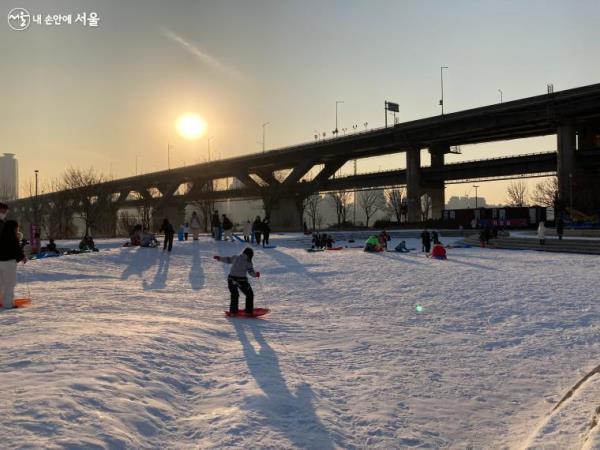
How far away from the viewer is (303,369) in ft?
20.5

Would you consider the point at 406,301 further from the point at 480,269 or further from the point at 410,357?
the point at 480,269

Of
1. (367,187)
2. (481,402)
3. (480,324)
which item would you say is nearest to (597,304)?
(480,324)

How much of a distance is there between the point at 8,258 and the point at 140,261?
10.4 metres

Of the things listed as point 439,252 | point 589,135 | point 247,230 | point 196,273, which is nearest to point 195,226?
point 247,230

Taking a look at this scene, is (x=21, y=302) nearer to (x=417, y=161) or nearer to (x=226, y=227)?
(x=226, y=227)

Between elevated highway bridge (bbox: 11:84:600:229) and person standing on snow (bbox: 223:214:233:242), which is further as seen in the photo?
elevated highway bridge (bbox: 11:84:600:229)

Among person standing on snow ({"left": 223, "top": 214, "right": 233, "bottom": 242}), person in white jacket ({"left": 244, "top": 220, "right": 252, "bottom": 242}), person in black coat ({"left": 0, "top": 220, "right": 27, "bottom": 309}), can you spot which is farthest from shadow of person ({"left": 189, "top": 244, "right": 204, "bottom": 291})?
person in white jacket ({"left": 244, "top": 220, "right": 252, "bottom": 242})

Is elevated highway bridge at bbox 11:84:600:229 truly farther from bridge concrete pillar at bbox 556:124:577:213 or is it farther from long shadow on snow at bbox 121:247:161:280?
long shadow on snow at bbox 121:247:161:280

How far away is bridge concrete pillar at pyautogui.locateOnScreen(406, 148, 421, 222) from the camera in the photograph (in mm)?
62778

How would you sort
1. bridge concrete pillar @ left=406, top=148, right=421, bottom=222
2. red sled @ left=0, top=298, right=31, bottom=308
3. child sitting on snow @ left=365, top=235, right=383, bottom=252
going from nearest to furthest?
red sled @ left=0, top=298, right=31, bottom=308 → child sitting on snow @ left=365, top=235, right=383, bottom=252 → bridge concrete pillar @ left=406, top=148, right=421, bottom=222

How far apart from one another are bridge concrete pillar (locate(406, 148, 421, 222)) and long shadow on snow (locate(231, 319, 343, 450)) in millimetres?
57722

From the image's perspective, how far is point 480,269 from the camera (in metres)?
17.3

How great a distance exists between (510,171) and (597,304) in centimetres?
5285

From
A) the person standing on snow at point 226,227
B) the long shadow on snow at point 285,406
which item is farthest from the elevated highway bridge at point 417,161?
the long shadow on snow at point 285,406
